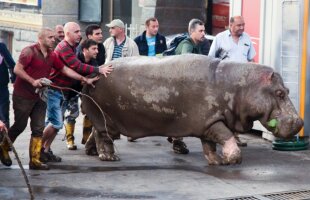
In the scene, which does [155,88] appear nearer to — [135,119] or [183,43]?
[135,119]

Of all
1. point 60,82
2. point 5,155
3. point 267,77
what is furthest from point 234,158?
point 5,155

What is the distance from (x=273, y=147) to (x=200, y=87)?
2.13 metres

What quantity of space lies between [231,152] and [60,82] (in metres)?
2.37

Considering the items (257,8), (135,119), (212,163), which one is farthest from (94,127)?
(257,8)

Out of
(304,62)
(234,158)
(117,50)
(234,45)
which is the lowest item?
(234,158)

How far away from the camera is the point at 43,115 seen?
34.3 ft

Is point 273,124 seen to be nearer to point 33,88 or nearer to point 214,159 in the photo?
point 214,159

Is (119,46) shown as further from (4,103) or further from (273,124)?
(273,124)

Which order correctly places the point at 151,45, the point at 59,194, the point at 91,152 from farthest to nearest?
the point at 151,45, the point at 91,152, the point at 59,194

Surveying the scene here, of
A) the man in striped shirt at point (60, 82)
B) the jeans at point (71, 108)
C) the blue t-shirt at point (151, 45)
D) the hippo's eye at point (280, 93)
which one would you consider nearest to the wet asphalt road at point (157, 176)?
the man in striped shirt at point (60, 82)

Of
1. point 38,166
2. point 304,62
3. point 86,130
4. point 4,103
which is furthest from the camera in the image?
point 86,130

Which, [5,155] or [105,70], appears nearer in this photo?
[5,155]

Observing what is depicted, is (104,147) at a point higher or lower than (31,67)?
lower

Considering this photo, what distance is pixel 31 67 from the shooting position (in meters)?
10.3
